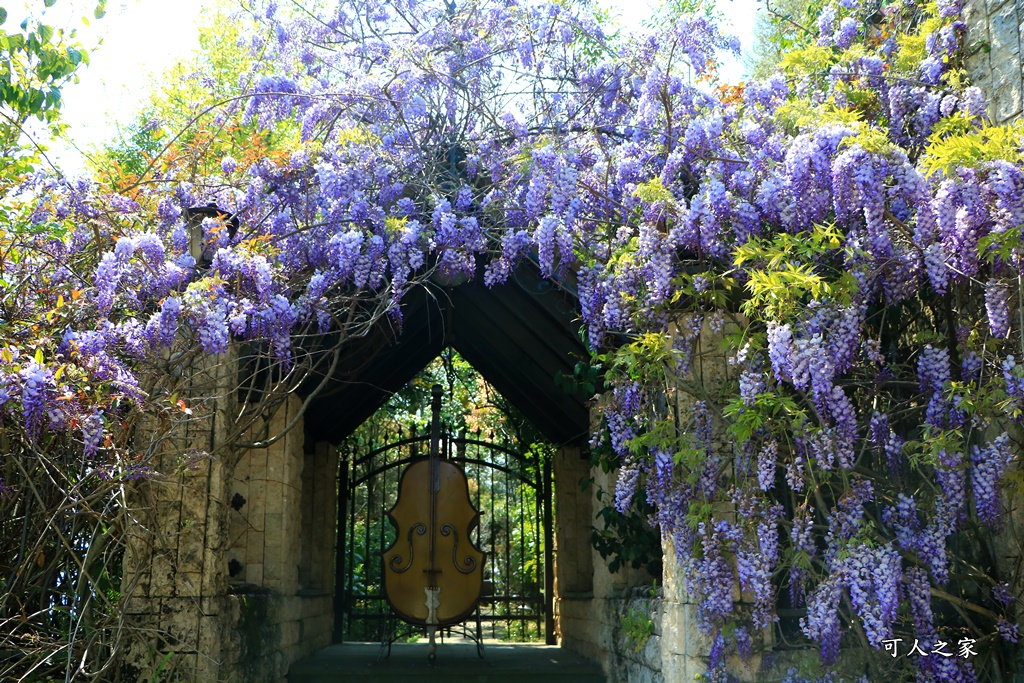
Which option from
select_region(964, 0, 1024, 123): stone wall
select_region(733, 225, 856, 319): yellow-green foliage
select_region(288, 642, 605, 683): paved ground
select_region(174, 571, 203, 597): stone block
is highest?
select_region(964, 0, 1024, 123): stone wall

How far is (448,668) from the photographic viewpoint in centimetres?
543

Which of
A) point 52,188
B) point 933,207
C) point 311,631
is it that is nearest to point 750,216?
point 933,207

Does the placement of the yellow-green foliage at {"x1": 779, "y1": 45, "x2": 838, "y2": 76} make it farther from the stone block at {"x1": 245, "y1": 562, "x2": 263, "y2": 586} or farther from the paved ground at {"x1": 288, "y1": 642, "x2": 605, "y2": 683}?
the stone block at {"x1": 245, "y1": 562, "x2": 263, "y2": 586}

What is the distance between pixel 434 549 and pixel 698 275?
2.86 meters

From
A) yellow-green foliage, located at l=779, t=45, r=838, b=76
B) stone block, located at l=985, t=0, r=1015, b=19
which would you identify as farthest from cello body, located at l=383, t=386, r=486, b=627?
stone block, located at l=985, t=0, r=1015, b=19

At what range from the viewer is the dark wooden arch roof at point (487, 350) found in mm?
4988

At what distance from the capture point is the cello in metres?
5.66

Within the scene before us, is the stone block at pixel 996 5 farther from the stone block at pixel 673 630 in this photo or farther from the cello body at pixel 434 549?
the cello body at pixel 434 549

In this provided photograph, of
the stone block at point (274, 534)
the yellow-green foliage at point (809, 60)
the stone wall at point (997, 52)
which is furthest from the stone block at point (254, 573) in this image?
the stone wall at point (997, 52)

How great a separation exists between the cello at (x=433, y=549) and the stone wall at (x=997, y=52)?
11.4 feet

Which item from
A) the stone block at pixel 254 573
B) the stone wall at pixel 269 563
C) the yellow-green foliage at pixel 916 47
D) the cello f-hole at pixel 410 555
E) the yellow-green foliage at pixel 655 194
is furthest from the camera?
the cello f-hole at pixel 410 555

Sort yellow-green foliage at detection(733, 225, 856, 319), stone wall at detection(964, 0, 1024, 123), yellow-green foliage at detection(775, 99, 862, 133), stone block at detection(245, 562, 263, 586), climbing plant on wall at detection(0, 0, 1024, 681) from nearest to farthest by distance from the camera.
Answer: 1. yellow-green foliage at detection(733, 225, 856, 319)
2. climbing plant on wall at detection(0, 0, 1024, 681)
3. yellow-green foliage at detection(775, 99, 862, 133)
4. stone wall at detection(964, 0, 1024, 123)
5. stone block at detection(245, 562, 263, 586)

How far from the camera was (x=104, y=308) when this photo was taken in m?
3.76

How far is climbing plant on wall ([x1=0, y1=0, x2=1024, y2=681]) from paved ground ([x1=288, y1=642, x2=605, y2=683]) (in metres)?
1.45
